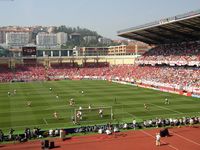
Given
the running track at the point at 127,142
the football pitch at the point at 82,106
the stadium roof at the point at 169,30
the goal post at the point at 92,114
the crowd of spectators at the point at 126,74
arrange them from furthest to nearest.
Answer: the crowd of spectators at the point at 126,74 → the stadium roof at the point at 169,30 → the goal post at the point at 92,114 → the football pitch at the point at 82,106 → the running track at the point at 127,142

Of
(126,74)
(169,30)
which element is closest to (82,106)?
(169,30)

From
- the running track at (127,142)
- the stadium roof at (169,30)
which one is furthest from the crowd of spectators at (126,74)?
the running track at (127,142)

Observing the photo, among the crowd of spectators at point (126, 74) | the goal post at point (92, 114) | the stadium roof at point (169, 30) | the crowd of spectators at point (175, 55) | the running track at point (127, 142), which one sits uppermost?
the stadium roof at point (169, 30)

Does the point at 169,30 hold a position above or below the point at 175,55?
above

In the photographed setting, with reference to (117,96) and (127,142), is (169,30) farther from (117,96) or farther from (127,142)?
(127,142)

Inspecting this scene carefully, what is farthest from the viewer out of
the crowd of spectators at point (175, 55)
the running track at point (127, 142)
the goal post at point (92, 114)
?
the crowd of spectators at point (175, 55)

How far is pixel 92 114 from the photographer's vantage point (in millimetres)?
40188

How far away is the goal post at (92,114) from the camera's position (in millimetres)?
37156

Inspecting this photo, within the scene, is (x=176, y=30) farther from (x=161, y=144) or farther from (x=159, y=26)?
(x=161, y=144)

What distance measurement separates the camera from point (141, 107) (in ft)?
145

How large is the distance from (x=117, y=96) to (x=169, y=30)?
25.3m

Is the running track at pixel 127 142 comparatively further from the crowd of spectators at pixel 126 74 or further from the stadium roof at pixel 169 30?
the stadium roof at pixel 169 30

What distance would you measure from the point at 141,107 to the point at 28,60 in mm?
73022

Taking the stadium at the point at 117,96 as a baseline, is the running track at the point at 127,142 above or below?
below
